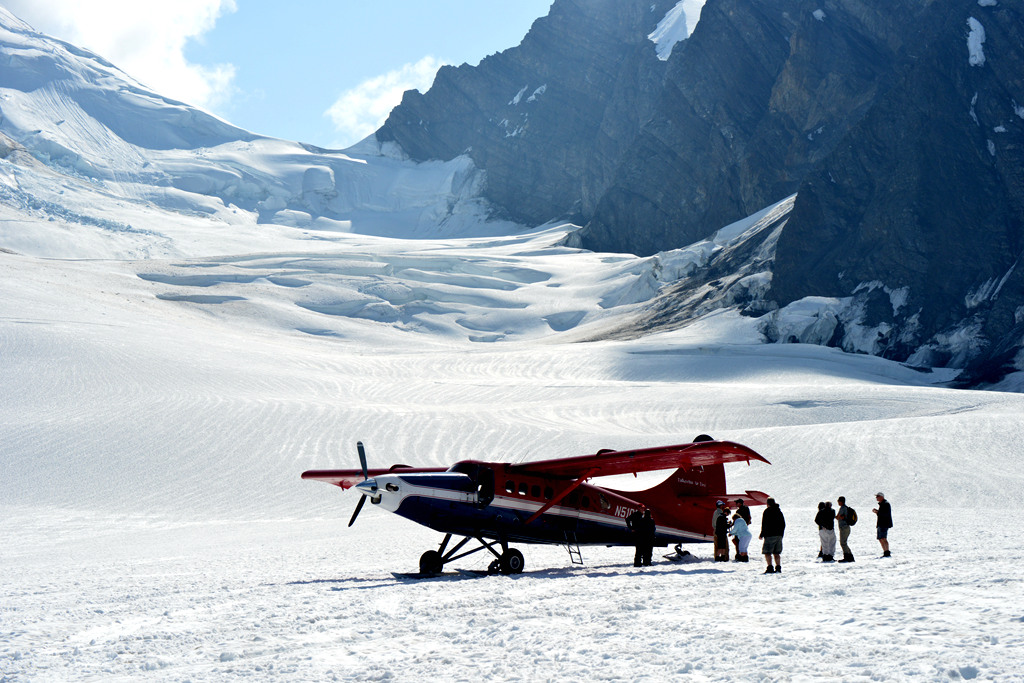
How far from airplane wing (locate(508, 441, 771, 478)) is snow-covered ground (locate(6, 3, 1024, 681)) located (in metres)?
1.53

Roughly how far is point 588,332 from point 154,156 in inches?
4244

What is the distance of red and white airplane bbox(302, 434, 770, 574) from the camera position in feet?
40.1

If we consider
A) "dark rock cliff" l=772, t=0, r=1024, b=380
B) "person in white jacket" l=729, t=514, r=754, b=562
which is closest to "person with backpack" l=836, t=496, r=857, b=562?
"person in white jacket" l=729, t=514, r=754, b=562

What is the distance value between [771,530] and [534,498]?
11.6 ft

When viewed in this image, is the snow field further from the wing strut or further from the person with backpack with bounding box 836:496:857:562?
the wing strut

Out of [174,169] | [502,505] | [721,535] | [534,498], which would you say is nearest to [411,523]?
[534,498]

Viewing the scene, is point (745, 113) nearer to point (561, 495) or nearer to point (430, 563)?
point (561, 495)

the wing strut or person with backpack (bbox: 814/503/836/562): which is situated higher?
the wing strut

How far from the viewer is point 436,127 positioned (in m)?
170

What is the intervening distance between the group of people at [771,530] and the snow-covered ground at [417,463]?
403 mm

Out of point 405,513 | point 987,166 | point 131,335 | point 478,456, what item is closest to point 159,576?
point 405,513

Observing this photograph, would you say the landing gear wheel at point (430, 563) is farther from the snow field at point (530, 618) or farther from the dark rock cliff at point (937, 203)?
the dark rock cliff at point (937, 203)

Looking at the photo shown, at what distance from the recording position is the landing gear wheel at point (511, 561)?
1256cm

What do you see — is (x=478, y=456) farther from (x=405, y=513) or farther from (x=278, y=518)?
(x=405, y=513)
